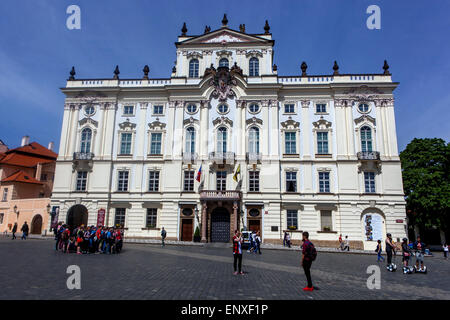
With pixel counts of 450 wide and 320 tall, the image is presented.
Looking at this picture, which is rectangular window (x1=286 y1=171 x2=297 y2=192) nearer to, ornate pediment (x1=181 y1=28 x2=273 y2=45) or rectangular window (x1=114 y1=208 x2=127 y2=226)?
ornate pediment (x1=181 y1=28 x2=273 y2=45)

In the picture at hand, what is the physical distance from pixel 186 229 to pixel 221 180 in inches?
275

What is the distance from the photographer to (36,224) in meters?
42.1

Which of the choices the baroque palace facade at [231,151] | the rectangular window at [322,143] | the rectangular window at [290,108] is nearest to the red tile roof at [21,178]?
the baroque palace facade at [231,151]

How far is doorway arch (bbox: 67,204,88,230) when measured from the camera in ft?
122

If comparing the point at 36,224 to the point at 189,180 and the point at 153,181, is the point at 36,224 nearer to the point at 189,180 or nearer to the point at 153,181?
the point at 153,181

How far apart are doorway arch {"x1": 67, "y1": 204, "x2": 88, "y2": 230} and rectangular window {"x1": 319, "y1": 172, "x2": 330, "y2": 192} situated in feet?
93.5

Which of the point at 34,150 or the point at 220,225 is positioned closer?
the point at 220,225

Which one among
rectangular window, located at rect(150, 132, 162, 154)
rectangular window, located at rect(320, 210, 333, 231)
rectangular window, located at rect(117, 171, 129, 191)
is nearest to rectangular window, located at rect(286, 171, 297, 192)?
rectangular window, located at rect(320, 210, 333, 231)

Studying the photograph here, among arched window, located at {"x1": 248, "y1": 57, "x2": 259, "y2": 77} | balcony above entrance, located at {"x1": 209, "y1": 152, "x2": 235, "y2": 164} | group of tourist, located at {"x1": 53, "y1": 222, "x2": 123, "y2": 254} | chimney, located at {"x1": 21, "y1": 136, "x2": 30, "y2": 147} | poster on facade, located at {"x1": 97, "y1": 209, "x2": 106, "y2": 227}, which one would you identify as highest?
arched window, located at {"x1": 248, "y1": 57, "x2": 259, "y2": 77}

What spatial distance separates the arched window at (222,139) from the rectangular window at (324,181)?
11.7 metres

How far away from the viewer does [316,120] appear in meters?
37.0

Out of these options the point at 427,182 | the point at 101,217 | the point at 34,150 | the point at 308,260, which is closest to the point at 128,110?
the point at 101,217

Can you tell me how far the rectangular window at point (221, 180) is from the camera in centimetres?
3584
